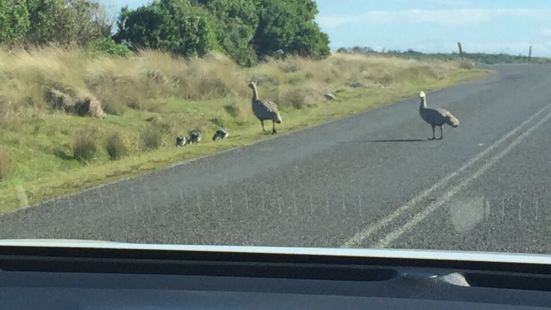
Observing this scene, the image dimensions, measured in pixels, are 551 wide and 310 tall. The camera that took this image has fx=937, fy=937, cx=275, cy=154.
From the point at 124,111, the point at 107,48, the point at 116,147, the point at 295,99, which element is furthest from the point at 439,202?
the point at 107,48

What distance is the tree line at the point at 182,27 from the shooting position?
33406 mm

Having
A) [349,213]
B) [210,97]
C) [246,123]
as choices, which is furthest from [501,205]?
[210,97]

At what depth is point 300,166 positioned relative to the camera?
14266 mm

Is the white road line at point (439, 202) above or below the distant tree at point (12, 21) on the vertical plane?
below

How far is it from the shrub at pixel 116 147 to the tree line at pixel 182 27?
12279 mm

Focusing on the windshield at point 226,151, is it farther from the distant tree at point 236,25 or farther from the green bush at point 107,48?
the distant tree at point 236,25

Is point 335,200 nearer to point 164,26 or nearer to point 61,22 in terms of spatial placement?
point 61,22

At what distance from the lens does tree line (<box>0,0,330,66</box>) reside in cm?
3341

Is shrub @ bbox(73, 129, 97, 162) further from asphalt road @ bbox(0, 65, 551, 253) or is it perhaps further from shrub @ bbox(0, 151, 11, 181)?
asphalt road @ bbox(0, 65, 551, 253)

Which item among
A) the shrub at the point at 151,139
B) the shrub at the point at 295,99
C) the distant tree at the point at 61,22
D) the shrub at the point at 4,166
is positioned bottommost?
the shrub at the point at 295,99

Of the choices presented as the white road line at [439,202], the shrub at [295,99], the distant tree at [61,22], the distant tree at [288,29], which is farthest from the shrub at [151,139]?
the distant tree at [288,29]

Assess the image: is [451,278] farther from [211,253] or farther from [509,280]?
[211,253]

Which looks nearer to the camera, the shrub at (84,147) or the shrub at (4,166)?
the shrub at (4,166)

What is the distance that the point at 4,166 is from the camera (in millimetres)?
15797
